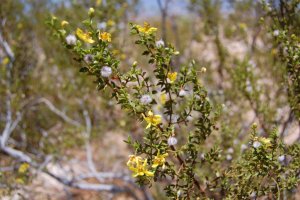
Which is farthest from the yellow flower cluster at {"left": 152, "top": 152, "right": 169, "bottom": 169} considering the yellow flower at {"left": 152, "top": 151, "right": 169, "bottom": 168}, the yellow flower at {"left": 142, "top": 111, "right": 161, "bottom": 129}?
the yellow flower at {"left": 142, "top": 111, "right": 161, "bottom": 129}

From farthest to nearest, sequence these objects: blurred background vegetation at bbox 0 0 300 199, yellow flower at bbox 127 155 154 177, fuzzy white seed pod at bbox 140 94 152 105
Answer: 1. blurred background vegetation at bbox 0 0 300 199
2. fuzzy white seed pod at bbox 140 94 152 105
3. yellow flower at bbox 127 155 154 177

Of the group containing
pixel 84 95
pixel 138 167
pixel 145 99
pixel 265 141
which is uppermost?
pixel 84 95

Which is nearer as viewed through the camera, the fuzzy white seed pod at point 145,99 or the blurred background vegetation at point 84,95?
the fuzzy white seed pod at point 145,99

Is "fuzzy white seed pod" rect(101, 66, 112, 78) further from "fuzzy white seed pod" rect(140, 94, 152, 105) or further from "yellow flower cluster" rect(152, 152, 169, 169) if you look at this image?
"yellow flower cluster" rect(152, 152, 169, 169)

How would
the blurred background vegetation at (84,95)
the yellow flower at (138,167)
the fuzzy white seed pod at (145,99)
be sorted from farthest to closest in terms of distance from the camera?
the blurred background vegetation at (84,95), the fuzzy white seed pod at (145,99), the yellow flower at (138,167)

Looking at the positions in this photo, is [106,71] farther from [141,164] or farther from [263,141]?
[263,141]

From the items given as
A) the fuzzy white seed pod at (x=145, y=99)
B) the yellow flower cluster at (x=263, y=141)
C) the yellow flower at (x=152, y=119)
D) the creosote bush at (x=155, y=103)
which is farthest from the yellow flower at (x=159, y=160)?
the yellow flower cluster at (x=263, y=141)


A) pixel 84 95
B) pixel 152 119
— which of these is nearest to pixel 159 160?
pixel 152 119

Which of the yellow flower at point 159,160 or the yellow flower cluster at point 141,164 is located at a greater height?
the yellow flower at point 159,160

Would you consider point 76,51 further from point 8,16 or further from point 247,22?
point 247,22

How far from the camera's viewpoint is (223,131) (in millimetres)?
3822

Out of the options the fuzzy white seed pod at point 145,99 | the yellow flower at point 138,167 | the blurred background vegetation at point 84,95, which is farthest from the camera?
the blurred background vegetation at point 84,95

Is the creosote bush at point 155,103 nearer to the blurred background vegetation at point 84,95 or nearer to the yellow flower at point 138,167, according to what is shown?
the yellow flower at point 138,167

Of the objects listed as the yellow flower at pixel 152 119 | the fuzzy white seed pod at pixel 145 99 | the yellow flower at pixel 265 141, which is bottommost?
the yellow flower at pixel 265 141
